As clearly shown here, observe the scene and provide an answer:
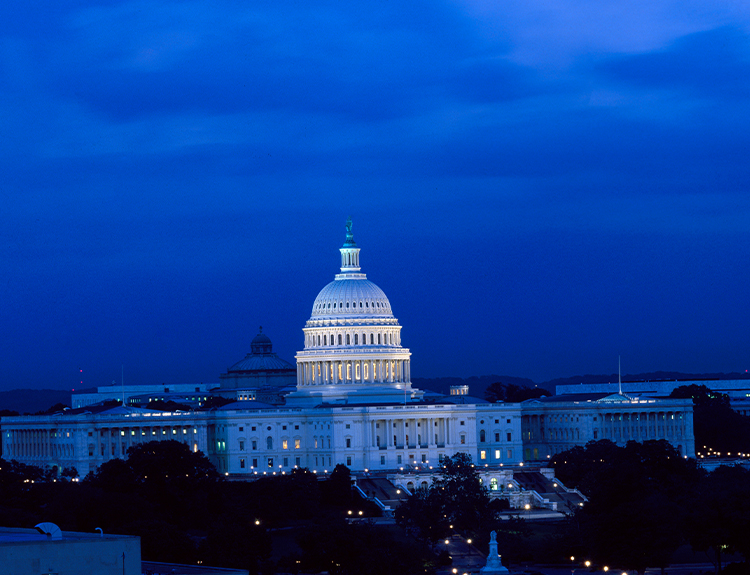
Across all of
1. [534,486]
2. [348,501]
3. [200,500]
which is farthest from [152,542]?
[534,486]

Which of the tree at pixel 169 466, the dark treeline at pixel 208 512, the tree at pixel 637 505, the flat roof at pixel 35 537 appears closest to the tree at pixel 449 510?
the dark treeline at pixel 208 512

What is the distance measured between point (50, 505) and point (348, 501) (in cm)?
3934

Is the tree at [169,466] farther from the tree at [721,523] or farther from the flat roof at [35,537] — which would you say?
the flat roof at [35,537]

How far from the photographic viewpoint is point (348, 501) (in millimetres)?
184125

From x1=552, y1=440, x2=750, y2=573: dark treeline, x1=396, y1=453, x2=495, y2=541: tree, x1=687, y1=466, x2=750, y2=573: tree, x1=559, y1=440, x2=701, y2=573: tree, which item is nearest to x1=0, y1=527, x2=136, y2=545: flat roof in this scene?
x1=559, y1=440, x2=701, y2=573: tree

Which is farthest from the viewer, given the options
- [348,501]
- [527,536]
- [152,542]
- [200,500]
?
[348,501]

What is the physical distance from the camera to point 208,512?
16450 centimetres

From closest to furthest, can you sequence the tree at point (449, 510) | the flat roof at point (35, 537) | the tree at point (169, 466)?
the flat roof at point (35, 537) < the tree at point (449, 510) < the tree at point (169, 466)

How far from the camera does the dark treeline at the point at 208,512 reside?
12788 centimetres

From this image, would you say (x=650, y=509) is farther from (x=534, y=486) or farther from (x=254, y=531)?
(x=534, y=486)

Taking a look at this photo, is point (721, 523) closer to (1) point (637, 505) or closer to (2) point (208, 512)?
(1) point (637, 505)

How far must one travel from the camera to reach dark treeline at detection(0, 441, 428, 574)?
420 feet

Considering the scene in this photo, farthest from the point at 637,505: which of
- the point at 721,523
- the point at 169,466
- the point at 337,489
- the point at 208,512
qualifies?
the point at 169,466

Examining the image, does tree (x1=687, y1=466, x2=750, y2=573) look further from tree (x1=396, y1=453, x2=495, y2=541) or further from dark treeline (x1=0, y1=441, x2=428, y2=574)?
tree (x1=396, y1=453, x2=495, y2=541)
